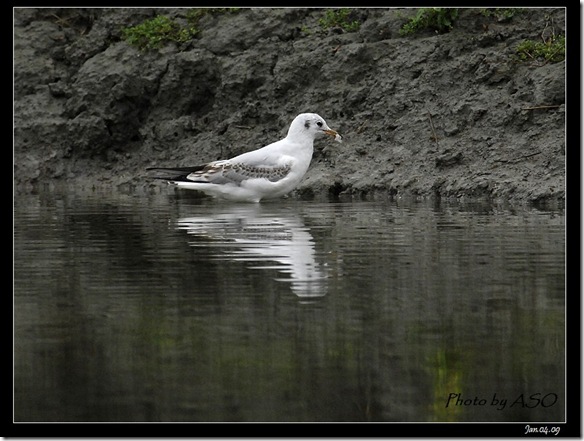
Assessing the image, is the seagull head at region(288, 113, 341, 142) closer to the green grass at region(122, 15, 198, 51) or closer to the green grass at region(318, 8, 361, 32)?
the green grass at region(318, 8, 361, 32)

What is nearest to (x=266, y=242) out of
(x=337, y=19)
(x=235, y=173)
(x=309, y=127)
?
(x=235, y=173)

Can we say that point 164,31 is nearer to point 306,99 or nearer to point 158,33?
point 158,33

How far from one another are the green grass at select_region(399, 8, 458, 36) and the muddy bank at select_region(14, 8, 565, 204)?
0.31 feet

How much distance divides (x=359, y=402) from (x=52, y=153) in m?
12.9

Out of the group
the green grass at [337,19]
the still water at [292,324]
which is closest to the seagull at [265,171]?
the still water at [292,324]

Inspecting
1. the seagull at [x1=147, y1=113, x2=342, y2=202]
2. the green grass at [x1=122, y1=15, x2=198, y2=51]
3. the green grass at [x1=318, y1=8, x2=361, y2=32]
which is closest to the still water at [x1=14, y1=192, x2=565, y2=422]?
the seagull at [x1=147, y1=113, x2=342, y2=202]

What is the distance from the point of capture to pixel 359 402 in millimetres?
4965

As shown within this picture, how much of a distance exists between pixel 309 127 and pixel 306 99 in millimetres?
2177

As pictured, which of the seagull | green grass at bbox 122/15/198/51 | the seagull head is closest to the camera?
the seagull

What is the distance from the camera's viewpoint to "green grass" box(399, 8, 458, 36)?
1484 centimetres

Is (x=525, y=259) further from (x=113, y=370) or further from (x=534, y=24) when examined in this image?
(x=534, y=24)

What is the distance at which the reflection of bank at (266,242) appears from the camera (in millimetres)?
7449

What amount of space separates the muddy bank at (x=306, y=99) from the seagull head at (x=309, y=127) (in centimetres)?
73
